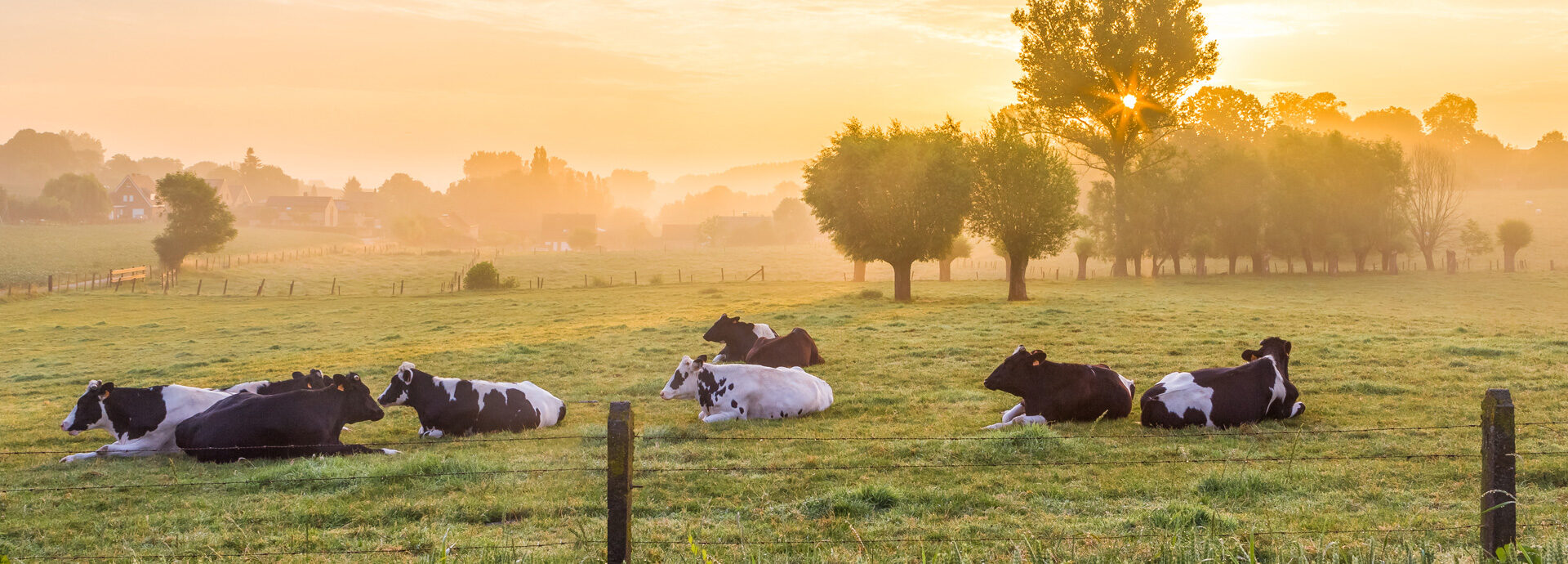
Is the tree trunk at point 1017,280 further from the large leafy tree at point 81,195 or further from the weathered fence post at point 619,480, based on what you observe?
the large leafy tree at point 81,195

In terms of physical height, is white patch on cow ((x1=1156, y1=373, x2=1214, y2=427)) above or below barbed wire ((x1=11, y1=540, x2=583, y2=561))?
above

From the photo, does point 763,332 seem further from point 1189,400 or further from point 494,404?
point 1189,400

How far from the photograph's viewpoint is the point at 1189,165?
2549 inches

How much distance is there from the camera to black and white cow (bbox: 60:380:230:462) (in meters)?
11.9

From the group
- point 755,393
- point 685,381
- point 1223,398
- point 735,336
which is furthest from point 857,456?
point 735,336

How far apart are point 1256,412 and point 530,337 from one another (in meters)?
20.4

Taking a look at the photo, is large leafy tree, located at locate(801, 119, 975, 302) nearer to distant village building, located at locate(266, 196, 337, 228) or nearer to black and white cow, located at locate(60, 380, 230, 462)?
black and white cow, located at locate(60, 380, 230, 462)

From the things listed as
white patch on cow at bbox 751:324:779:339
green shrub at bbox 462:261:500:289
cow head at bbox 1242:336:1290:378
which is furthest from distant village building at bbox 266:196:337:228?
cow head at bbox 1242:336:1290:378

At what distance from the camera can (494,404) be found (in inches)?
516

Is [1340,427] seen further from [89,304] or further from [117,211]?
[117,211]

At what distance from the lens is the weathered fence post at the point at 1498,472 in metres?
6.00

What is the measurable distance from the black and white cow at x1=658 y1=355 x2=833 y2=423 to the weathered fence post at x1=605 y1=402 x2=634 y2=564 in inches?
284

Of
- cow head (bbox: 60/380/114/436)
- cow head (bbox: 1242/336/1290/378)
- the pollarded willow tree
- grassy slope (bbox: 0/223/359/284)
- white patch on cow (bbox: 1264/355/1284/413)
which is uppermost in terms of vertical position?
the pollarded willow tree

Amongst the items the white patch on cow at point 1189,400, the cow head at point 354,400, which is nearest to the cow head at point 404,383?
the cow head at point 354,400
